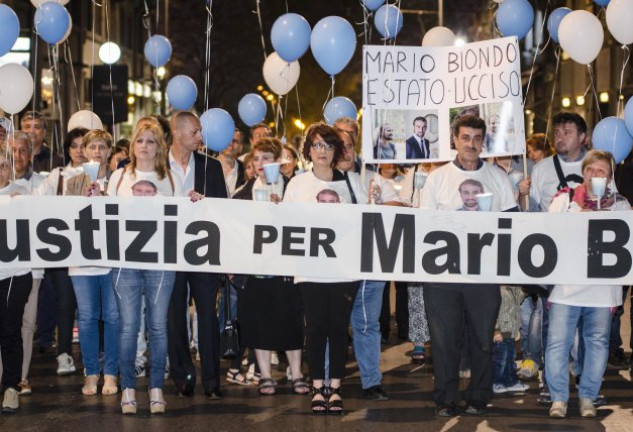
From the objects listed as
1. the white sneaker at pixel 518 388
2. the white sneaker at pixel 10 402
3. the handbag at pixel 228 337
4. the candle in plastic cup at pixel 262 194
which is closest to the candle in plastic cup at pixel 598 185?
the white sneaker at pixel 518 388

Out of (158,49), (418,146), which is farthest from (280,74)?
(418,146)

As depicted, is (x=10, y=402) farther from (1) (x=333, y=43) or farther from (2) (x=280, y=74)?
(2) (x=280, y=74)

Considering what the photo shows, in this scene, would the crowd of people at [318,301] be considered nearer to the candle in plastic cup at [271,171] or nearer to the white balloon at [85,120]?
the candle in plastic cup at [271,171]

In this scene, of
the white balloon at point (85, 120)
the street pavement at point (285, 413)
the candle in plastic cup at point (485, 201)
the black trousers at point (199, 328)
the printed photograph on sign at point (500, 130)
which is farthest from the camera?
the white balloon at point (85, 120)

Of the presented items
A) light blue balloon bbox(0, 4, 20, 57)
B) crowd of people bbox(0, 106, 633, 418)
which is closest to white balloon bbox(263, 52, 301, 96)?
crowd of people bbox(0, 106, 633, 418)

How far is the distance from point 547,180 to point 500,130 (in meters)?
0.75

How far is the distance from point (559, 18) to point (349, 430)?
572 centimetres

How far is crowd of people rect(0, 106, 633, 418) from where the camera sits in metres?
7.83

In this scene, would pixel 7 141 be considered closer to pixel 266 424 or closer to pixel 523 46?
pixel 266 424

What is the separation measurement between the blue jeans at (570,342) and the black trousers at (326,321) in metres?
1.44

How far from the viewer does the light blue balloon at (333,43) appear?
31.8 feet

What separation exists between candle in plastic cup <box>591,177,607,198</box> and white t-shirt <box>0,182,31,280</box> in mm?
4061

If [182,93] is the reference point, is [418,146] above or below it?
below

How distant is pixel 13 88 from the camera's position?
9.70 metres
